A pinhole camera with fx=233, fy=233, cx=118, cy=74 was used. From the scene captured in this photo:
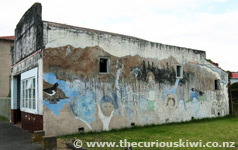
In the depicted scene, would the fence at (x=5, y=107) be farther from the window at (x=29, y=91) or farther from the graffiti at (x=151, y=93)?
the graffiti at (x=151, y=93)

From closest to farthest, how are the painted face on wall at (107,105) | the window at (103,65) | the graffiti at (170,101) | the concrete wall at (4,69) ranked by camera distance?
the painted face on wall at (107,105), the window at (103,65), the graffiti at (170,101), the concrete wall at (4,69)

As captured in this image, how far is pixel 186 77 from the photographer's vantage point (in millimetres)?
15047

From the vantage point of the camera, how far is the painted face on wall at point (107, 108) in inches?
433

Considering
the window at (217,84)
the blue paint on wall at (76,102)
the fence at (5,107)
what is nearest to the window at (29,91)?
the blue paint on wall at (76,102)

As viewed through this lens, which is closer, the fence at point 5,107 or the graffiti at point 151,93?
the graffiti at point 151,93

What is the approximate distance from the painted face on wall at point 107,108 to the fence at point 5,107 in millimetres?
9083

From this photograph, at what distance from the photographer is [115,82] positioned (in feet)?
38.0

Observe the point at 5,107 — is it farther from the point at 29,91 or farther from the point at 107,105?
the point at 107,105

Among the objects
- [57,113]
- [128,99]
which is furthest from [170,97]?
[57,113]

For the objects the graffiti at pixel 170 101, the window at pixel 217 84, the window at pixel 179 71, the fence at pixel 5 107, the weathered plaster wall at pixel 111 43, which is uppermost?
the weathered plaster wall at pixel 111 43

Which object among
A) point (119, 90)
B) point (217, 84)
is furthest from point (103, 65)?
point (217, 84)

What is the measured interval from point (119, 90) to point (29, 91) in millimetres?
4338

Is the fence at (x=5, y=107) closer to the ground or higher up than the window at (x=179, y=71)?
closer to the ground

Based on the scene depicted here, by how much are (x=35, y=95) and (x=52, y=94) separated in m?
1.00
